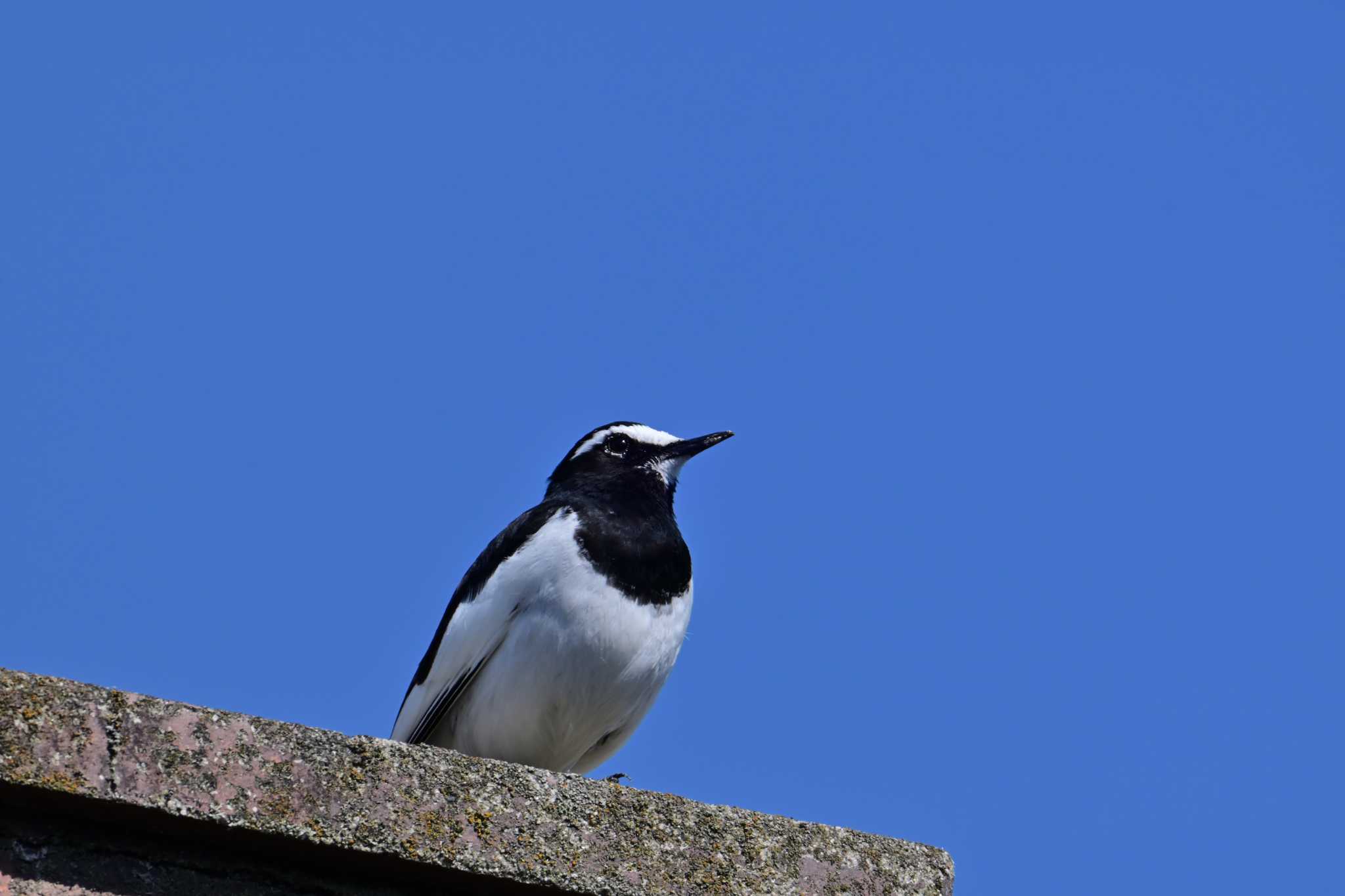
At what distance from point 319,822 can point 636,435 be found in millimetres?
4869

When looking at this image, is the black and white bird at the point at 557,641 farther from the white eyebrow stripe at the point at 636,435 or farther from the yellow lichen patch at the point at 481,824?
the yellow lichen patch at the point at 481,824

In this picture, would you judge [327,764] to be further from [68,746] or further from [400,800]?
[68,746]

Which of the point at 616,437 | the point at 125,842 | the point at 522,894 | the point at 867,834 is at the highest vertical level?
the point at 616,437

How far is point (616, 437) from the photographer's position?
26.5 feet

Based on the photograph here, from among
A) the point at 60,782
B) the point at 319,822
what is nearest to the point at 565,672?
the point at 319,822

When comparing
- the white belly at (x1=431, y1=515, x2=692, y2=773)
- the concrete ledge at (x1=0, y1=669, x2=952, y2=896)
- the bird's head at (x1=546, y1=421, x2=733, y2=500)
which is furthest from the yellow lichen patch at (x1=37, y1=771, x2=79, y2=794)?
the bird's head at (x1=546, y1=421, x2=733, y2=500)

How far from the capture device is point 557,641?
6.43 meters

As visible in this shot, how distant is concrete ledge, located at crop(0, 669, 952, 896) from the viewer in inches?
124

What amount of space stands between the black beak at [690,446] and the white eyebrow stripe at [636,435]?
4 centimetres

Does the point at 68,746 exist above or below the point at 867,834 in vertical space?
below

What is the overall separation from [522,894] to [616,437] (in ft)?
15.4

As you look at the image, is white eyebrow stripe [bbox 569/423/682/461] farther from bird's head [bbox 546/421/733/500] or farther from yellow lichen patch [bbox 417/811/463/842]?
yellow lichen patch [bbox 417/811/463/842]

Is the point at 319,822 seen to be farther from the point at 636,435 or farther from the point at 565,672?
the point at 636,435

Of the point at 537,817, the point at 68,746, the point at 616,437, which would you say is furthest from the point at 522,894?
the point at 616,437
